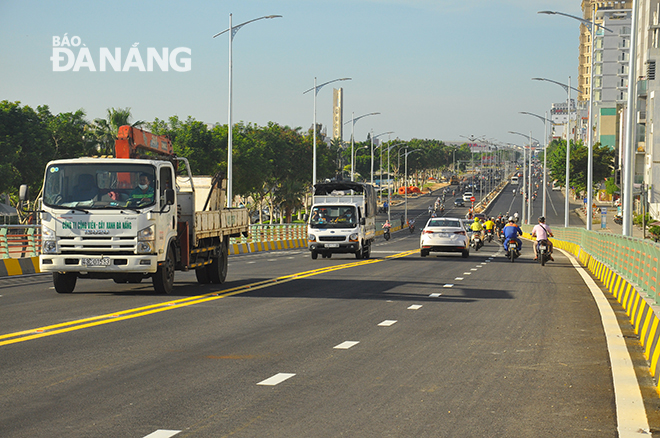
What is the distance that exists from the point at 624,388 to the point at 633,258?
29.0 feet

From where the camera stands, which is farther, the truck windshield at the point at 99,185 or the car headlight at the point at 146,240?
the truck windshield at the point at 99,185

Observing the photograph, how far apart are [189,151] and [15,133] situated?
14073 millimetres

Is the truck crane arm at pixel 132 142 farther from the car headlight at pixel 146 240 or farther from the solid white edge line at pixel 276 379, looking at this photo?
the solid white edge line at pixel 276 379

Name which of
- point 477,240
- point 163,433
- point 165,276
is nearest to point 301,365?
point 163,433

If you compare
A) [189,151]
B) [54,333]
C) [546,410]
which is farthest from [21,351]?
[189,151]

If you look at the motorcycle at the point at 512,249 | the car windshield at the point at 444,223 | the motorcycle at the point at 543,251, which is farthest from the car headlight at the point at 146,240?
the car windshield at the point at 444,223

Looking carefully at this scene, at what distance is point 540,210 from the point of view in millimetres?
119750

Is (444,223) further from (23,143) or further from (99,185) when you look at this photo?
(23,143)

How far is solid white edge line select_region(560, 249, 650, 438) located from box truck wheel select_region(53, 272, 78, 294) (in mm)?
9605

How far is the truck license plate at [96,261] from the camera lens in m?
14.9

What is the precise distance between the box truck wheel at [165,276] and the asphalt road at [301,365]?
394mm

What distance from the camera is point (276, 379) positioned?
8000 mm

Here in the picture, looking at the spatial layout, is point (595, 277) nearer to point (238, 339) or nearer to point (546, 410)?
point (238, 339)

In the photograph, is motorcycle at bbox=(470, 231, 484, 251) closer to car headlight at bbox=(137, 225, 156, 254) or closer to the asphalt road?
the asphalt road
